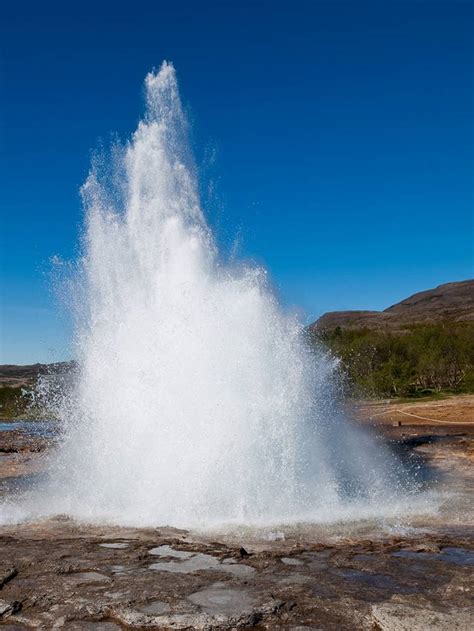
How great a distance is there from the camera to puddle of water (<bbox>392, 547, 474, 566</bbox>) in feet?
27.4

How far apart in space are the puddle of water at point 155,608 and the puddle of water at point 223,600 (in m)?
0.34

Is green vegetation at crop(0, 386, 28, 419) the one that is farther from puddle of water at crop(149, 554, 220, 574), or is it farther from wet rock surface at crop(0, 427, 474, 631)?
puddle of water at crop(149, 554, 220, 574)

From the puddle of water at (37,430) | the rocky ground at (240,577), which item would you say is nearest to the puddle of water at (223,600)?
the rocky ground at (240,577)

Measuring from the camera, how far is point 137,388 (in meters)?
14.0

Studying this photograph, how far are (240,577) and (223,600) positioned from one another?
0.87 metres

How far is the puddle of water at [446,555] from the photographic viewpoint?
836 cm

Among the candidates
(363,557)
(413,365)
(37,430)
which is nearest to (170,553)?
(363,557)

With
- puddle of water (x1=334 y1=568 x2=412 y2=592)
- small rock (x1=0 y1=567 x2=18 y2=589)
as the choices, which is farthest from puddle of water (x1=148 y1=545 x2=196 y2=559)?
puddle of water (x1=334 y1=568 x2=412 y2=592)

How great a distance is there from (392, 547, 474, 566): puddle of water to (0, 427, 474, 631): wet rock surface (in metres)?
0.01

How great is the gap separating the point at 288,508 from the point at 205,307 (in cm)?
508

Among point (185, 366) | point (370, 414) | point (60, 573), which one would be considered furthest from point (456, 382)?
point (60, 573)

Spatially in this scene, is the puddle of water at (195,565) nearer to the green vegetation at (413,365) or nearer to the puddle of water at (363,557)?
the puddle of water at (363,557)

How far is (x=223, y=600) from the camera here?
22.0 ft

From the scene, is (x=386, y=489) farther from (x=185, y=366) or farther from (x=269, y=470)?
(x=185, y=366)
